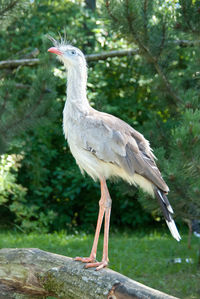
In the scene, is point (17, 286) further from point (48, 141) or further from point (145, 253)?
point (48, 141)

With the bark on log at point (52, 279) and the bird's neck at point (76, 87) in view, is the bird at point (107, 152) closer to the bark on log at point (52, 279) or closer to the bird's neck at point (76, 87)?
the bird's neck at point (76, 87)

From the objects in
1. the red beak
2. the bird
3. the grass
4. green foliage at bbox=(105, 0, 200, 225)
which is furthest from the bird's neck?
the grass

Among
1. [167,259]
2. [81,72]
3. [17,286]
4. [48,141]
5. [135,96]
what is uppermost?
[135,96]

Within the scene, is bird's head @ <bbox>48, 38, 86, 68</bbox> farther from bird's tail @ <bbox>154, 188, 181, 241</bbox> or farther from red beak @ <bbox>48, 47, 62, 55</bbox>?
bird's tail @ <bbox>154, 188, 181, 241</bbox>

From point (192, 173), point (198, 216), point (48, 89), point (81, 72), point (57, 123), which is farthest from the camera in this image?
point (57, 123)

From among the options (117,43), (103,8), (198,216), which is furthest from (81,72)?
(117,43)

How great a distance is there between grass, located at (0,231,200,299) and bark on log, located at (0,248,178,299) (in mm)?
1900

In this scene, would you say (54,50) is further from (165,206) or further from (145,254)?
(145,254)

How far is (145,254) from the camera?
21.9 feet

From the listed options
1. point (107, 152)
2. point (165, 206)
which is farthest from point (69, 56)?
point (165, 206)

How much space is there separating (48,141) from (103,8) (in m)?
4.03

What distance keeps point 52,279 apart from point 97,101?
255 centimetres

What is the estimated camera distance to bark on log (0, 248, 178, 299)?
11.3 feet

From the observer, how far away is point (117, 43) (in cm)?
845
